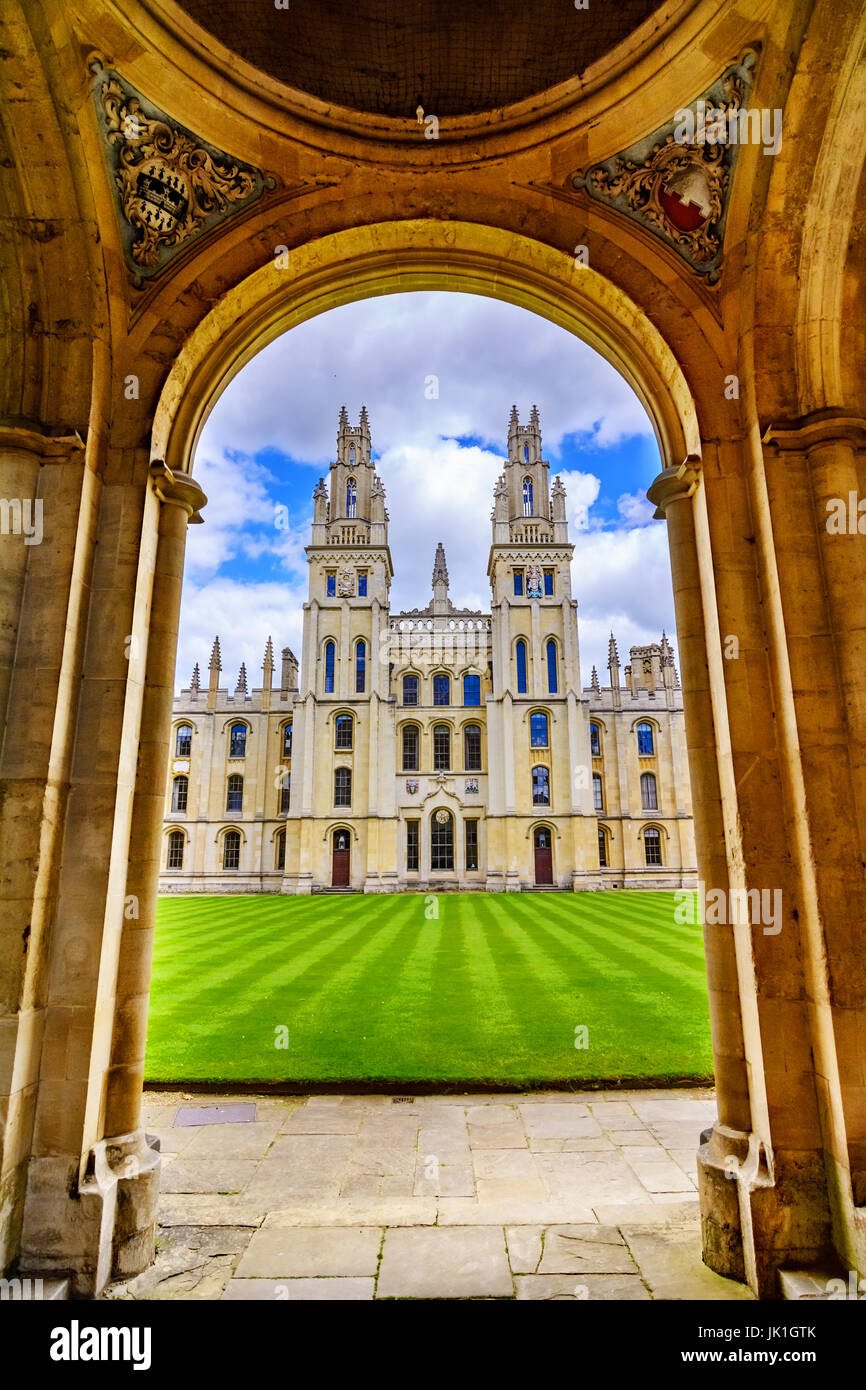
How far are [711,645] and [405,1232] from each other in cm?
371

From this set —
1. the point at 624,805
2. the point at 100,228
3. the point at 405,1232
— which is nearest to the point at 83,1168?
the point at 405,1232

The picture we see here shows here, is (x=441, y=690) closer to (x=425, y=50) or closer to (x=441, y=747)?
(x=441, y=747)

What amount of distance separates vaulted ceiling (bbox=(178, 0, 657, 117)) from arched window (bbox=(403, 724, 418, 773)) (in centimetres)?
3349

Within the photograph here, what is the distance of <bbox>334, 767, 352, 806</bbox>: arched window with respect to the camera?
3619 centimetres

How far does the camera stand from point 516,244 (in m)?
4.78

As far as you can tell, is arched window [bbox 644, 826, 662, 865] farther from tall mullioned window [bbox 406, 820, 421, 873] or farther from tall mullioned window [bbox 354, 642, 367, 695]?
tall mullioned window [bbox 354, 642, 367, 695]

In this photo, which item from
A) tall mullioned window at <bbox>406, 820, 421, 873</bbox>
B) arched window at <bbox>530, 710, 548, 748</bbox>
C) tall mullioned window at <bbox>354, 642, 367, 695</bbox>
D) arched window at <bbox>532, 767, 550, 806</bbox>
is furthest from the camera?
tall mullioned window at <bbox>354, 642, 367, 695</bbox>

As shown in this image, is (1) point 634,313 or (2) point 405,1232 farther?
(1) point 634,313

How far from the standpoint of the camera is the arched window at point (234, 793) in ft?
Result: 134

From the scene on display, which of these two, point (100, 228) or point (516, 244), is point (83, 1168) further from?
point (516, 244)

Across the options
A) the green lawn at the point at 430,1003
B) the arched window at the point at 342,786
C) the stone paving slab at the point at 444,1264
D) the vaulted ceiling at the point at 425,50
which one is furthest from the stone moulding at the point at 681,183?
the arched window at the point at 342,786

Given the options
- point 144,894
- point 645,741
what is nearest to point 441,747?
point 645,741

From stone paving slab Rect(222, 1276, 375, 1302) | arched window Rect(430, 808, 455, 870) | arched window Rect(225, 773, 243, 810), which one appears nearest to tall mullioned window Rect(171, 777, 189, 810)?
arched window Rect(225, 773, 243, 810)
